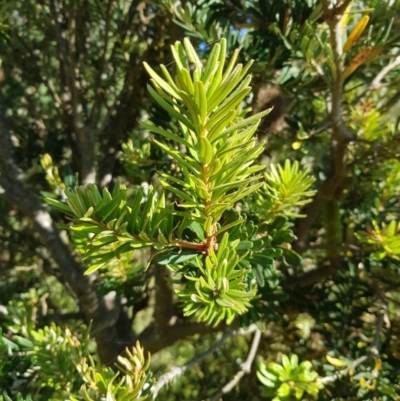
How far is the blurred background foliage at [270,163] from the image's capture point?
0.55m

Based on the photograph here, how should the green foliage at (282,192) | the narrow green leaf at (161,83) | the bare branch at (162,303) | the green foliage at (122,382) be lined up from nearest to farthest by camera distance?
the narrow green leaf at (161,83)
the green foliage at (122,382)
the green foliage at (282,192)
the bare branch at (162,303)

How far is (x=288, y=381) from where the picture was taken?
54 cm

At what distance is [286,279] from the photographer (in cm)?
80

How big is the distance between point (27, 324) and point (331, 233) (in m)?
0.49

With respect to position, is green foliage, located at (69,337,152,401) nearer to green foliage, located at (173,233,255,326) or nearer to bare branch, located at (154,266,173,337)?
green foliage, located at (173,233,255,326)

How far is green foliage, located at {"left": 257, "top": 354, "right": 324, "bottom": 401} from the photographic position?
1.72 ft

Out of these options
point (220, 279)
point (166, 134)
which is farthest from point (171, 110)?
point (220, 279)

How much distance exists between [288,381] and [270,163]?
12.3 inches

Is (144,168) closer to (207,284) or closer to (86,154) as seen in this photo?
(86,154)

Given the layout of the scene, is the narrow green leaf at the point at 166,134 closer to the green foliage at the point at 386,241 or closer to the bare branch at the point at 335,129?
the bare branch at the point at 335,129

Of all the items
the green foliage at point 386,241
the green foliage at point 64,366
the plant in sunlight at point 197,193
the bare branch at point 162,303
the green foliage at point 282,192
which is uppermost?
the plant in sunlight at point 197,193

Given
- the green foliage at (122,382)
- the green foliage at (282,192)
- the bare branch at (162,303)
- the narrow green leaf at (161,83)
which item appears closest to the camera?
the narrow green leaf at (161,83)

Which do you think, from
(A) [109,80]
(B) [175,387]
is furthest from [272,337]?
(A) [109,80]

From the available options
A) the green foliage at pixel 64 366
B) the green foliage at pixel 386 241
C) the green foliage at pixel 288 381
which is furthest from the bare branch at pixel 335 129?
the green foliage at pixel 64 366
